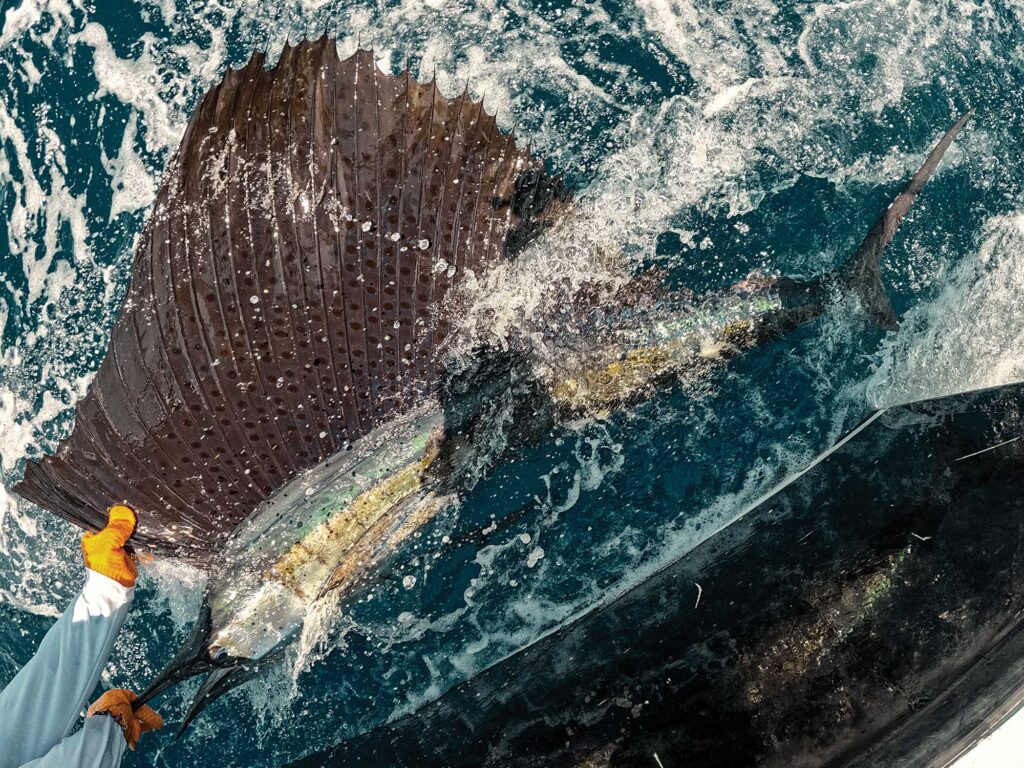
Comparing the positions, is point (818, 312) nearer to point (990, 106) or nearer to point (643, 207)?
point (643, 207)

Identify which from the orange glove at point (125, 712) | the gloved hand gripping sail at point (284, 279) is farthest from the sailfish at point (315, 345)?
the orange glove at point (125, 712)

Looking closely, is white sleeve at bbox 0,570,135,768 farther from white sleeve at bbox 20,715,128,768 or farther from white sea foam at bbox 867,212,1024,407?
white sea foam at bbox 867,212,1024,407

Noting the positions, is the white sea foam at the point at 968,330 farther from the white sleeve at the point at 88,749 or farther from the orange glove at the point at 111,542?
the white sleeve at the point at 88,749

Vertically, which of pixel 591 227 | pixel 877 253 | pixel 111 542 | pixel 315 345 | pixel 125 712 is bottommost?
pixel 877 253

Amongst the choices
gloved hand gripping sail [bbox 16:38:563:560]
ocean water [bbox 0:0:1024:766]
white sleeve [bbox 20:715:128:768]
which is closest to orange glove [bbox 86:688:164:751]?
white sleeve [bbox 20:715:128:768]

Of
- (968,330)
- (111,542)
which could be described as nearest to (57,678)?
(111,542)

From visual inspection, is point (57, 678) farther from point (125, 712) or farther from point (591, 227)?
point (591, 227)

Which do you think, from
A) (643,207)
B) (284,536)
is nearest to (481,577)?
(284,536)
